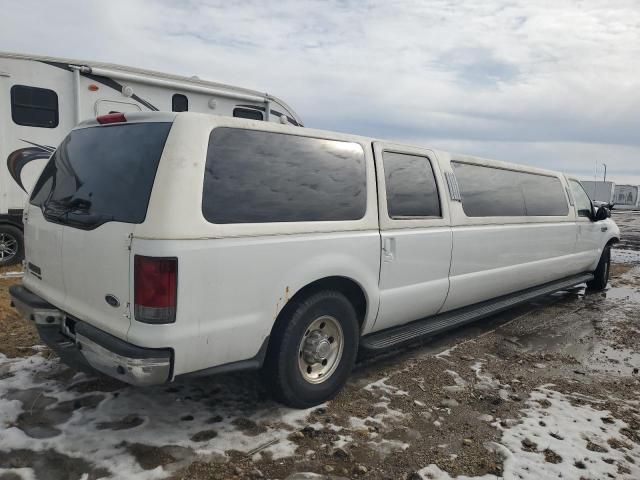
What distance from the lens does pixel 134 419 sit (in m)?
3.27

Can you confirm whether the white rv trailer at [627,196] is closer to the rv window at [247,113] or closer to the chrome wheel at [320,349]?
the rv window at [247,113]

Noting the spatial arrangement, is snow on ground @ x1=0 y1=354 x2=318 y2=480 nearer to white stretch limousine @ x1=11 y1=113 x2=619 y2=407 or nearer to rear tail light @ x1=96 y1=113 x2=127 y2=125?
white stretch limousine @ x1=11 y1=113 x2=619 y2=407

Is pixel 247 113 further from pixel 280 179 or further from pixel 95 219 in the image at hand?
pixel 95 219

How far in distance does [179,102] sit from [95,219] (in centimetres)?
593

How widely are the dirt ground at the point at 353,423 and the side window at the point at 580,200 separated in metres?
2.85

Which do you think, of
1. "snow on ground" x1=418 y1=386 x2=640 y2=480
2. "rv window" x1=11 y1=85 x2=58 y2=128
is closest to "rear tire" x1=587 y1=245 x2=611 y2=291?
"snow on ground" x1=418 y1=386 x2=640 y2=480

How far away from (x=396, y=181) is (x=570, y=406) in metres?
2.20

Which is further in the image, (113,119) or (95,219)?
(113,119)

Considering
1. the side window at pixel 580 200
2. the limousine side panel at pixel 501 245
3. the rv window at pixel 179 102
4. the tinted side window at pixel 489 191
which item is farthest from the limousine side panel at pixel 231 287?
the rv window at pixel 179 102

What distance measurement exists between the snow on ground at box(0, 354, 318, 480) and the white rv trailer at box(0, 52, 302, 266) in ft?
14.4

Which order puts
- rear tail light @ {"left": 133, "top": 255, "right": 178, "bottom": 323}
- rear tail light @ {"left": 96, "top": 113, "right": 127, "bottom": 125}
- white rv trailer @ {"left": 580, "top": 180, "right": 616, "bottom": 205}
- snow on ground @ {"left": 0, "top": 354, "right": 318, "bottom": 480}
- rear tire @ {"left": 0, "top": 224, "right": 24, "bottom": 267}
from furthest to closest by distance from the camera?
white rv trailer @ {"left": 580, "top": 180, "right": 616, "bottom": 205} → rear tire @ {"left": 0, "top": 224, "right": 24, "bottom": 267} → rear tail light @ {"left": 96, "top": 113, "right": 127, "bottom": 125} → snow on ground @ {"left": 0, "top": 354, "right": 318, "bottom": 480} → rear tail light @ {"left": 133, "top": 255, "right": 178, "bottom": 323}

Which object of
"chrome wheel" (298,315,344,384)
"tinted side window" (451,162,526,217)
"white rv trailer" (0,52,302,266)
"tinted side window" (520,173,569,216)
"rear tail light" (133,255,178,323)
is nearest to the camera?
"rear tail light" (133,255,178,323)

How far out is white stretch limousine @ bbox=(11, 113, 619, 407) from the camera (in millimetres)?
2701

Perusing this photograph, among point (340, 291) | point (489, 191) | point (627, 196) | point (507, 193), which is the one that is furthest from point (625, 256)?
point (627, 196)
